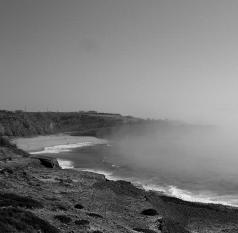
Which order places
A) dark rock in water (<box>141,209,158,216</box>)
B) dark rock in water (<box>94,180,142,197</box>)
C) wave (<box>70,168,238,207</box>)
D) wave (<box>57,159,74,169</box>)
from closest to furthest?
dark rock in water (<box>141,209,158,216</box>) < dark rock in water (<box>94,180,142,197</box>) < wave (<box>70,168,238,207</box>) < wave (<box>57,159,74,169</box>)

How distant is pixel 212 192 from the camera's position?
6450 centimetres

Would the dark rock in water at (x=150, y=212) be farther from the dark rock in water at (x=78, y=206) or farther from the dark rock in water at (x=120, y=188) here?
the dark rock in water at (x=120, y=188)

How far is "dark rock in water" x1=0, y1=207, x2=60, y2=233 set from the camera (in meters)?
25.2

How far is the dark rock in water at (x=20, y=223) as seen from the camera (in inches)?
993

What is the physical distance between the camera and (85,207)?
39.4 m

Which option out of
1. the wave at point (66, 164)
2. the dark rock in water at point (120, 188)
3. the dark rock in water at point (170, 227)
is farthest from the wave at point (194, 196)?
the wave at point (66, 164)

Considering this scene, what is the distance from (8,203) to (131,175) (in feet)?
160

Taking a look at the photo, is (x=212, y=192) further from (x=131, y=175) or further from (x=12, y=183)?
(x=12, y=183)

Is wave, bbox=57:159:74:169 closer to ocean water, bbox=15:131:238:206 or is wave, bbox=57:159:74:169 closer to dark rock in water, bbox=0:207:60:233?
ocean water, bbox=15:131:238:206

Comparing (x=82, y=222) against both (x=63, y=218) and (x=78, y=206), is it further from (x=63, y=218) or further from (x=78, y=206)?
(x=78, y=206)

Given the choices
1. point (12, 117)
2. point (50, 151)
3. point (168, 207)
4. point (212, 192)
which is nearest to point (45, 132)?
point (12, 117)

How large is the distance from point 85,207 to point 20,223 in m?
13.5

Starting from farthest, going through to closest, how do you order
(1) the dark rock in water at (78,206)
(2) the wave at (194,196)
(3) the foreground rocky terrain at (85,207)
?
(2) the wave at (194,196) < (1) the dark rock in water at (78,206) < (3) the foreground rocky terrain at (85,207)

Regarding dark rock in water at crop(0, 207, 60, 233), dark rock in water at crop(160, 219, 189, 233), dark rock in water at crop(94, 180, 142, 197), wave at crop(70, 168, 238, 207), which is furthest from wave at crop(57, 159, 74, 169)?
dark rock in water at crop(0, 207, 60, 233)
